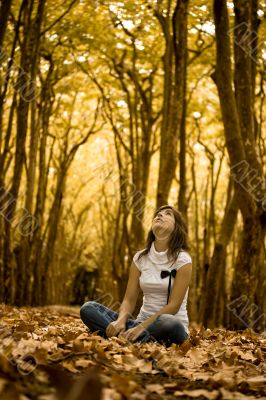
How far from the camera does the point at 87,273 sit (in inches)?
1247

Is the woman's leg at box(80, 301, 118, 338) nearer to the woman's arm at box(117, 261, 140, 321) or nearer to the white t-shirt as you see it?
the woman's arm at box(117, 261, 140, 321)

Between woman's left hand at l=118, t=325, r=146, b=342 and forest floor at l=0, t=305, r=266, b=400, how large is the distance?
0.39 ft

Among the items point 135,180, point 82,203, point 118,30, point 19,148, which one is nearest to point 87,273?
point 82,203

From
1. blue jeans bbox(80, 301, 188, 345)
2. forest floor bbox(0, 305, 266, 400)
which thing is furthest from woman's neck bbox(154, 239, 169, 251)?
forest floor bbox(0, 305, 266, 400)

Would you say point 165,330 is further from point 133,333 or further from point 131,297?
point 131,297

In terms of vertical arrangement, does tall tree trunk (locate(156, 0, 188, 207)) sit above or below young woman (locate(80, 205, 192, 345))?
above

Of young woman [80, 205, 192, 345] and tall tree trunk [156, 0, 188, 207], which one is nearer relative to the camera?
young woman [80, 205, 192, 345]

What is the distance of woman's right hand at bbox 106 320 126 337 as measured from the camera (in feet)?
16.8

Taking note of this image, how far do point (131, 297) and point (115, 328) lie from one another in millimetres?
426

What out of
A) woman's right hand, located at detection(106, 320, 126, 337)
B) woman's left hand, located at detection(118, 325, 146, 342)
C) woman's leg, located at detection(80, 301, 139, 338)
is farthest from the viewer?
woman's leg, located at detection(80, 301, 139, 338)

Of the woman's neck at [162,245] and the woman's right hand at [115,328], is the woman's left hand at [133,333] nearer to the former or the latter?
the woman's right hand at [115,328]

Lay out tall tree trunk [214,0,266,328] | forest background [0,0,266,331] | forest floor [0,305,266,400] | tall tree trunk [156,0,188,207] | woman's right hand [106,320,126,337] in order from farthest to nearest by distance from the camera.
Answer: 1. tall tree trunk [156,0,188,207]
2. forest background [0,0,266,331]
3. tall tree trunk [214,0,266,328]
4. woman's right hand [106,320,126,337]
5. forest floor [0,305,266,400]

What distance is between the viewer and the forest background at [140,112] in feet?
25.9

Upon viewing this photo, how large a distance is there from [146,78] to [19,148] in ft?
18.3
